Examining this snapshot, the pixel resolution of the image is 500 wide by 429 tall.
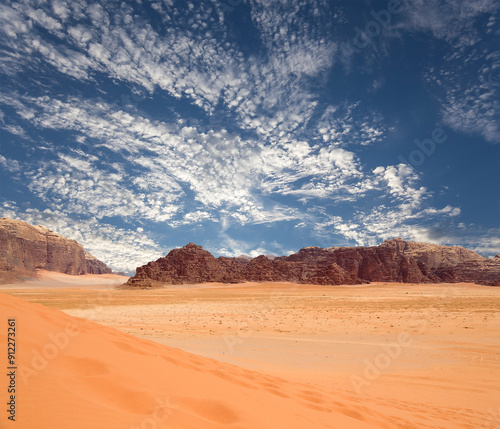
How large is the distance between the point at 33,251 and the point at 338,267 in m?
131

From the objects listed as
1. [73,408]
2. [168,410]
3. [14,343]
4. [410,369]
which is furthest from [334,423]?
[410,369]

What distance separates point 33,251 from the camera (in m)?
130

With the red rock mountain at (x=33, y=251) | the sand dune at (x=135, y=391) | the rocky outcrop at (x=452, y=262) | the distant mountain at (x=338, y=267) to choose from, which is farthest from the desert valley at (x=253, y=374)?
the rocky outcrop at (x=452, y=262)

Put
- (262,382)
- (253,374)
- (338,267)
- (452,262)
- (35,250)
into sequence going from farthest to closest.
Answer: (452,262), (35,250), (338,267), (253,374), (262,382)

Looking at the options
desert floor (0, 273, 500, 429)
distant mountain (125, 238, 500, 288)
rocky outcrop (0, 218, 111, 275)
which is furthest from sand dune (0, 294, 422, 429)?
rocky outcrop (0, 218, 111, 275)

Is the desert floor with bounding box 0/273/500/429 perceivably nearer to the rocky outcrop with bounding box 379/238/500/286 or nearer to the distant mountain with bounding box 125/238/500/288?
the distant mountain with bounding box 125/238/500/288

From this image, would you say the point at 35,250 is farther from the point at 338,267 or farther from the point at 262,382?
the point at 262,382

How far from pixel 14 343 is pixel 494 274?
15545 centimetres

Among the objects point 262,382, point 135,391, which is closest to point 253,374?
point 262,382

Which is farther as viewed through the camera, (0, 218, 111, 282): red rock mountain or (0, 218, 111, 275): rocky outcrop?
(0, 218, 111, 275): rocky outcrop

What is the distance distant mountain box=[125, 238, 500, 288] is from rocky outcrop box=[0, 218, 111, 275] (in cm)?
6137

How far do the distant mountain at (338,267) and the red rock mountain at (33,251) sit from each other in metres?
55.4

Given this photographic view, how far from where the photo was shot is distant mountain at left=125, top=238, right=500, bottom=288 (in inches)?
3762

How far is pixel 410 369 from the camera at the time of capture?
9031 millimetres
